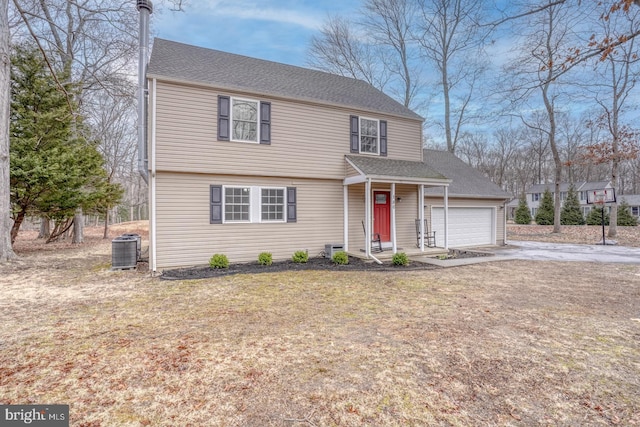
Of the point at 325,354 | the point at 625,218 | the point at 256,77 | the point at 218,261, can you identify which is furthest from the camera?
the point at 625,218

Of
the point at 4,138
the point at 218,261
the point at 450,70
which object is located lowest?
the point at 218,261

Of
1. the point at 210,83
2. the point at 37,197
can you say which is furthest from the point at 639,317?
the point at 37,197

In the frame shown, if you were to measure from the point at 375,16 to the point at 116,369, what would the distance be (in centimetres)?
2250

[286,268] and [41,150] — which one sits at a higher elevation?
[41,150]

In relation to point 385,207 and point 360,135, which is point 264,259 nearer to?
point 385,207

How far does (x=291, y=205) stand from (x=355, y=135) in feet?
11.4

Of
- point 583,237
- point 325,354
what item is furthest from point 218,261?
point 583,237

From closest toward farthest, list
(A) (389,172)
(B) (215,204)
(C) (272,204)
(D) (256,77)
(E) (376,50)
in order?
(B) (215,204) < (C) (272,204) < (D) (256,77) < (A) (389,172) < (E) (376,50)

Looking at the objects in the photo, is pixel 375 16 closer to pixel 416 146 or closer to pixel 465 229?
pixel 416 146

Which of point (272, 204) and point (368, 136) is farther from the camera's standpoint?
point (368, 136)

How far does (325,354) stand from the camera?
11.3 ft

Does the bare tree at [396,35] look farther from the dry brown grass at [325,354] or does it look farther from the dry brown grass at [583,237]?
the dry brown grass at [325,354]

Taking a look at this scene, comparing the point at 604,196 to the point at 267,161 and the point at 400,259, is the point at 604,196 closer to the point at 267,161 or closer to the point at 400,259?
the point at 400,259

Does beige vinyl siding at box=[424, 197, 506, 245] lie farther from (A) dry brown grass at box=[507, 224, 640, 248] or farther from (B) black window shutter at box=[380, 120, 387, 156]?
(A) dry brown grass at box=[507, 224, 640, 248]
